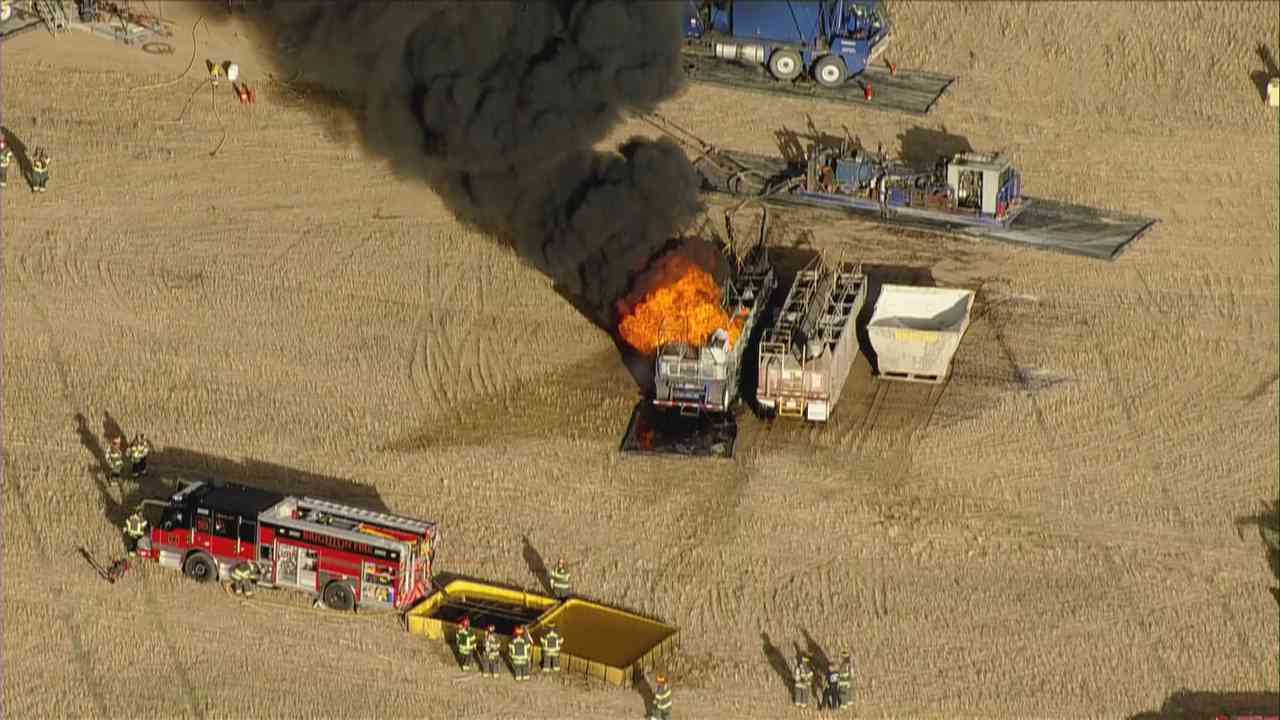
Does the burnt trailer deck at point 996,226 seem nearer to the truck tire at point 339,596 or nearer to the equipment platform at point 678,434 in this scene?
the equipment platform at point 678,434

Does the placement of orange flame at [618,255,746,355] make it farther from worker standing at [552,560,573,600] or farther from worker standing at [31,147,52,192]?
worker standing at [31,147,52,192]

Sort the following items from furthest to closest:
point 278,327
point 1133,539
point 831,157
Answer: point 831,157 < point 278,327 < point 1133,539

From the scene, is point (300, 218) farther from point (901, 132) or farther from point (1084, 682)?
point (1084, 682)

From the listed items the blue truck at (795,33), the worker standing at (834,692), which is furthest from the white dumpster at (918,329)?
the worker standing at (834,692)

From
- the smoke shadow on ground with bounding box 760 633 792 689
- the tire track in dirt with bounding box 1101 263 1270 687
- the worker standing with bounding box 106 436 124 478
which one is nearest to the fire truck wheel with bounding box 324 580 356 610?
the worker standing with bounding box 106 436 124 478

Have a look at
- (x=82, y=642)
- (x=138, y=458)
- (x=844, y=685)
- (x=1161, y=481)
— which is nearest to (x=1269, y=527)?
(x=1161, y=481)

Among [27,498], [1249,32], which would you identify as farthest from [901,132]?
[27,498]
